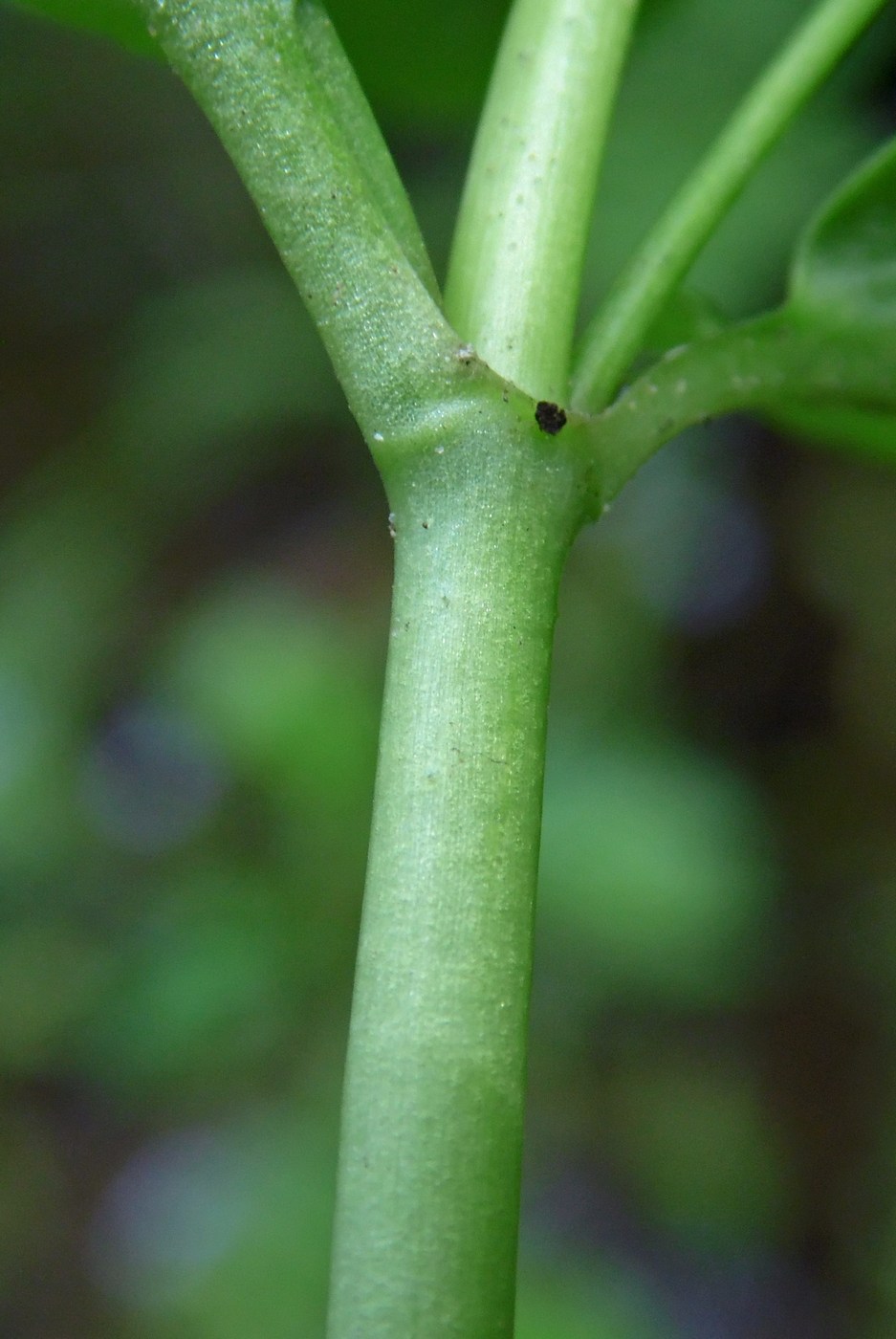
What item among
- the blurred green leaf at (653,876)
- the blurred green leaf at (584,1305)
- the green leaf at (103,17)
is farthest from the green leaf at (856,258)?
the blurred green leaf at (584,1305)

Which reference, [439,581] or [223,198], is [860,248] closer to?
[439,581]

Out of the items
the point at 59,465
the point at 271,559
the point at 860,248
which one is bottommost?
the point at 860,248

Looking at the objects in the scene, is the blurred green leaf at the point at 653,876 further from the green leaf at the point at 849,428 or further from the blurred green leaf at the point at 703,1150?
the green leaf at the point at 849,428

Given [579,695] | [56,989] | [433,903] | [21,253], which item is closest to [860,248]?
[433,903]

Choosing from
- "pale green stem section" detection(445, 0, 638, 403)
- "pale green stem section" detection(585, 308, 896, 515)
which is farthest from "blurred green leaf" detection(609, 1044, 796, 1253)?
Answer: "pale green stem section" detection(445, 0, 638, 403)

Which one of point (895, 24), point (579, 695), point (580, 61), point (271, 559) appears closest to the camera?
point (580, 61)

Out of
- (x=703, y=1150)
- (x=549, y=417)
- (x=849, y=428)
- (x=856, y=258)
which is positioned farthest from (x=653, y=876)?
(x=549, y=417)

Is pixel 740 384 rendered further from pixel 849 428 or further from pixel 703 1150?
A: pixel 703 1150
